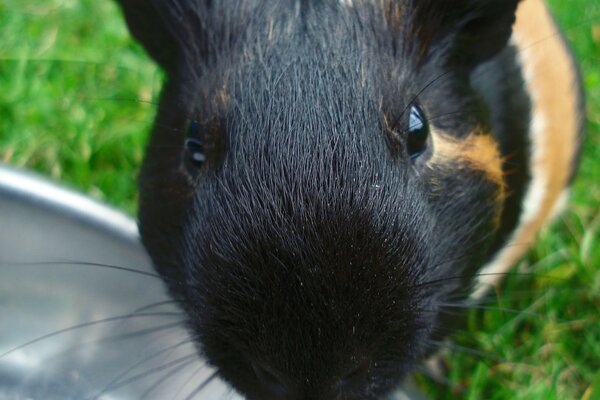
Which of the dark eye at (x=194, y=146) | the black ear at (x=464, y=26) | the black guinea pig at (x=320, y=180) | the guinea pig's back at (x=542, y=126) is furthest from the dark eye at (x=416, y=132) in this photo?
the guinea pig's back at (x=542, y=126)

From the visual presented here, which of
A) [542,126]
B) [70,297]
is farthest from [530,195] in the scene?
[70,297]

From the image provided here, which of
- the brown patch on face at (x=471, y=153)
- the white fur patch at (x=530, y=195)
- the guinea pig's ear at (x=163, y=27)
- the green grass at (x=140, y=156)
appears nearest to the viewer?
the brown patch on face at (x=471, y=153)

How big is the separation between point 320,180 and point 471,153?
55 cm

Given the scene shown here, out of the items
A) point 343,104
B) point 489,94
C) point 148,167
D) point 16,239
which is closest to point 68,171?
point 16,239

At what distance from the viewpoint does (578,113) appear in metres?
3.11

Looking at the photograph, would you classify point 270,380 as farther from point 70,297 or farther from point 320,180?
point 70,297

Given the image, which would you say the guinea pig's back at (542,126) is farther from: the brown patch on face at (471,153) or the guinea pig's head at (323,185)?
the guinea pig's head at (323,185)

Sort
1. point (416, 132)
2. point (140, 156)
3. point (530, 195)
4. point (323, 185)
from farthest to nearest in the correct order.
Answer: point (140, 156)
point (530, 195)
point (416, 132)
point (323, 185)

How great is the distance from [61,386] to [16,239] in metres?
0.52

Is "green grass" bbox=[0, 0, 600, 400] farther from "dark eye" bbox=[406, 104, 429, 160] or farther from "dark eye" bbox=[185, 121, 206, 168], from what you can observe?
"dark eye" bbox=[406, 104, 429, 160]

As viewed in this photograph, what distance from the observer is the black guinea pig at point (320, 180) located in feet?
4.62

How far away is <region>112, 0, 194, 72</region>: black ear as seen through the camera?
6.21 ft

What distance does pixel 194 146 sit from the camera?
1727mm

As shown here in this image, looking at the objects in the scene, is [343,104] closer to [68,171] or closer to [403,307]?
[403,307]
